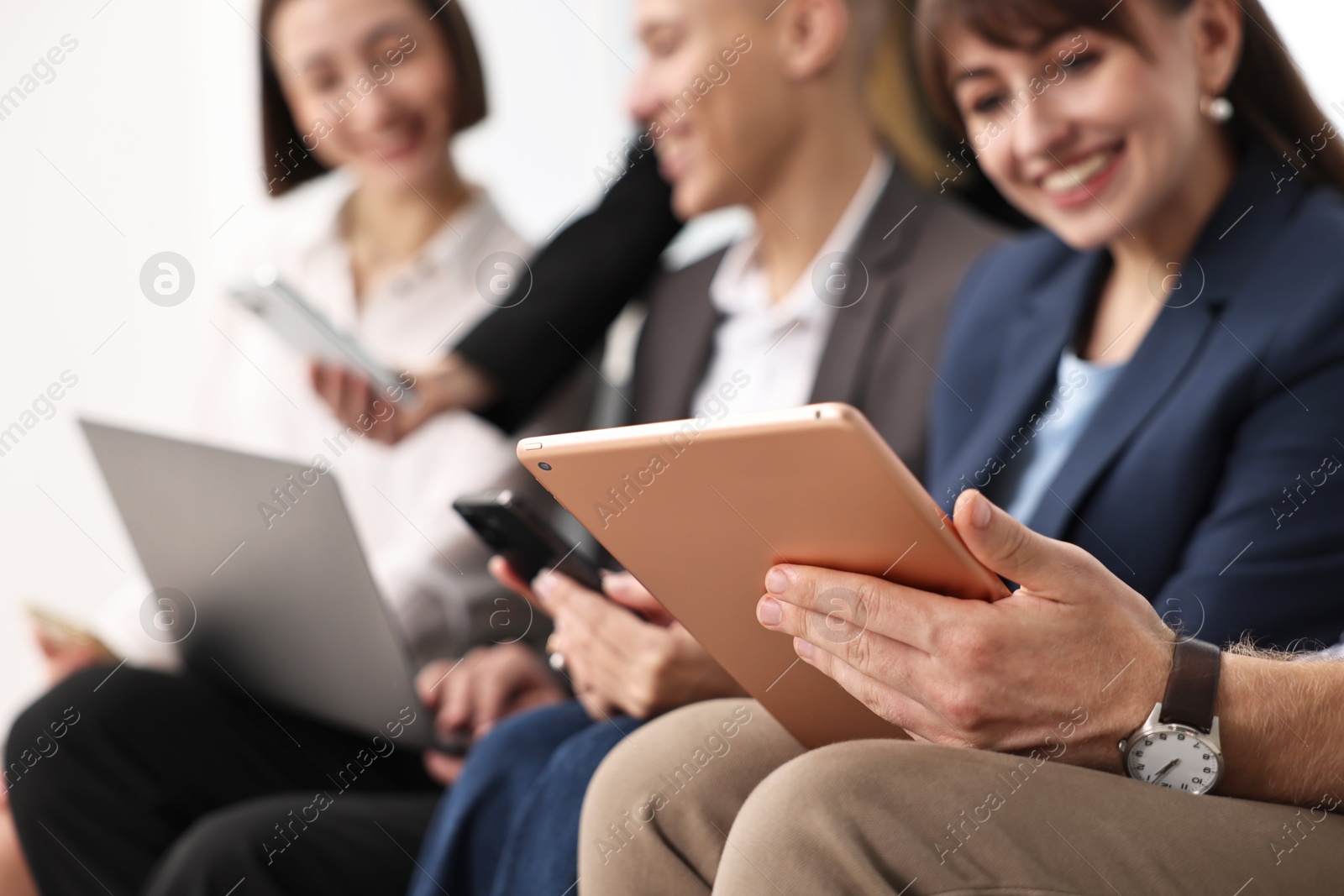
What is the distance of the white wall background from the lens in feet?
7.59

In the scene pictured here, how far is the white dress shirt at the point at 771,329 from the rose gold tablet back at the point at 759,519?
0.62 meters

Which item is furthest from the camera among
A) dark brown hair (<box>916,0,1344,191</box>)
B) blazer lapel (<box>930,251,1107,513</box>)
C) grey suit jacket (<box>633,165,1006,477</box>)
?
grey suit jacket (<box>633,165,1006,477</box>)

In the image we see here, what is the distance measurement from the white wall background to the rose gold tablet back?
5.40 ft

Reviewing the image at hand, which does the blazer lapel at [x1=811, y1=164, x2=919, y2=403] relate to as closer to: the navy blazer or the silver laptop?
the navy blazer

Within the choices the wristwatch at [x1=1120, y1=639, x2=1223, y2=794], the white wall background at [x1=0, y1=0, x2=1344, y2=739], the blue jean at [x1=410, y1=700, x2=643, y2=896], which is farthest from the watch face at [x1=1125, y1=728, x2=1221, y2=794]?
the white wall background at [x1=0, y1=0, x2=1344, y2=739]

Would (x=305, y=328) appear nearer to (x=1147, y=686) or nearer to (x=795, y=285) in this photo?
(x=795, y=285)

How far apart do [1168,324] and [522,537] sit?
1.84 ft

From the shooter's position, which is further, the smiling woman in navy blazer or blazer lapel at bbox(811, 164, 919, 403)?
blazer lapel at bbox(811, 164, 919, 403)

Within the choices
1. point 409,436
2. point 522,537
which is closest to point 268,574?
point 522,537

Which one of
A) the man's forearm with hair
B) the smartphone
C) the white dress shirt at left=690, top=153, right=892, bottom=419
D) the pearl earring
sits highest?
the smartphone

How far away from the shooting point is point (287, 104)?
1784 millimetres

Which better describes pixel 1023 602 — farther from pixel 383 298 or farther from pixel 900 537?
pixel 383 298

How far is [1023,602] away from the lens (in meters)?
0.63

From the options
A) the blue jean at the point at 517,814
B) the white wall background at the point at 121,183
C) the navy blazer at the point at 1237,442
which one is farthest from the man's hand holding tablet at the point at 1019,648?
the white wall background at the point at 121,183
